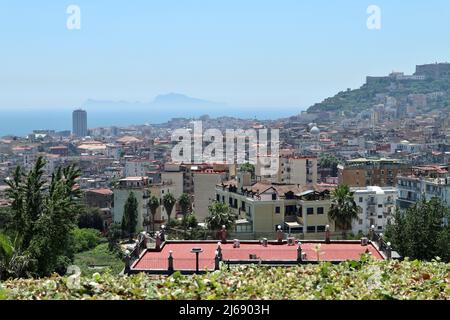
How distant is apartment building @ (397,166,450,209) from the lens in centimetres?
3791

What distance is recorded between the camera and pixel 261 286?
5281 mm

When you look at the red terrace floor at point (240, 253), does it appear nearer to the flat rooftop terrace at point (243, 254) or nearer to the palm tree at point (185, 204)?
the flat rooftop terrace at point (243, 254)

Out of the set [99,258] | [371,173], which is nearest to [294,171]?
[371,173]

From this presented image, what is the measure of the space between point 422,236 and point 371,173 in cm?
3243

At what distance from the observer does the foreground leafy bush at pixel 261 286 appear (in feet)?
16.4

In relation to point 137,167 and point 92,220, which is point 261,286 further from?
point 137,167

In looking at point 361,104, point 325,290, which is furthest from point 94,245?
point 361,104

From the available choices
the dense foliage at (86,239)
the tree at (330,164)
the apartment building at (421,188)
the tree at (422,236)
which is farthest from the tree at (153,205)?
the tree at (330,164)

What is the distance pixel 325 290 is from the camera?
510cm

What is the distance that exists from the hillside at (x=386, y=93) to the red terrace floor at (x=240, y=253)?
166m

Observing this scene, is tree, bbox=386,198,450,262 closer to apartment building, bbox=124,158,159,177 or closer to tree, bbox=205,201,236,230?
tree, bbox=205,201,236,230

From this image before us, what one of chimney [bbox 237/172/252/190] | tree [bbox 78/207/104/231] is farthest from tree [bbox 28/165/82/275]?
tree [bbox 78/207/104/231]
